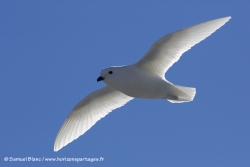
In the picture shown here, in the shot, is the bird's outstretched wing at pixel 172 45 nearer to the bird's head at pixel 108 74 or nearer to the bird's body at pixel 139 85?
the bird's body at pixel 139 85

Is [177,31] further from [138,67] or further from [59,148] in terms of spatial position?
[59,148]

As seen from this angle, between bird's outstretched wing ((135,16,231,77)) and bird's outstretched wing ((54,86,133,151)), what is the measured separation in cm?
204

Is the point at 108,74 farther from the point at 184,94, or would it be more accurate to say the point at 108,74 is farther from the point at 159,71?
the point at 184,94

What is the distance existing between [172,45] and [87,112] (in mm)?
3583

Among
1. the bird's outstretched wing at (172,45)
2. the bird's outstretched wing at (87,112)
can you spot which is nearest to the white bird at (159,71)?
the bird's outstretched wing at (172,45)

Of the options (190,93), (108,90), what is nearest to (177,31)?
(190,93)

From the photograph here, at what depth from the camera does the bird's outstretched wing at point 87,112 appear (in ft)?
55.8

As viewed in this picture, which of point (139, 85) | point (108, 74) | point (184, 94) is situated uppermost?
point (108, 74)

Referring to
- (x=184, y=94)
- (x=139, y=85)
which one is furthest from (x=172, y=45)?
(x=139, y=85)

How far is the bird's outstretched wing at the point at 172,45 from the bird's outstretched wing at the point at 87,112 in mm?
2040

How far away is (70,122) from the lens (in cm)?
A: 1731

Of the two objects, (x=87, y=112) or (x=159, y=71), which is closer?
(x=159, y=71)

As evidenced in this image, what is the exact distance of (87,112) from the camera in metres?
17.2

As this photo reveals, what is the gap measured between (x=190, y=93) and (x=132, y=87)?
155 cm
